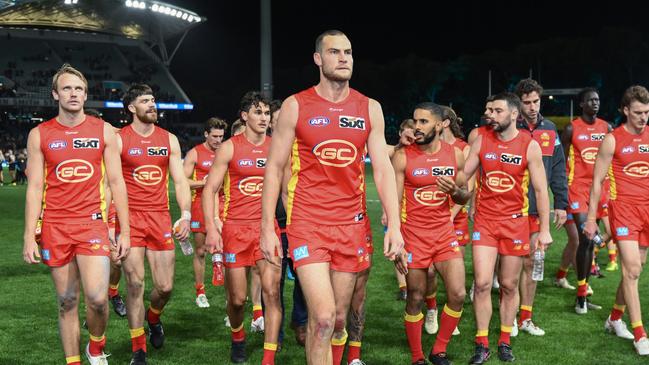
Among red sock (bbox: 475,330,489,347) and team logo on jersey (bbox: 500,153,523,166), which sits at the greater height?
team logo on jersey (bbox: 500,153,523,166)

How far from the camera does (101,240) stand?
18.9 feet

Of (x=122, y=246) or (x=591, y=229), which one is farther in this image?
(x=591, y=229)

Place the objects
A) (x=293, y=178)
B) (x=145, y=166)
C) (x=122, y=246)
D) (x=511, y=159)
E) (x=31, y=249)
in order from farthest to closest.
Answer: (x=145, y=166), (x=511, y=159), (x=122, y=246), (x=31, y=249), (x=293, y=178)

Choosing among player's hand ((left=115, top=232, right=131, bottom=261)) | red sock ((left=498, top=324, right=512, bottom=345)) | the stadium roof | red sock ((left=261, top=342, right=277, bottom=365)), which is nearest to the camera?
player's hand ((left=115, top=232, right=131, bottom=261))

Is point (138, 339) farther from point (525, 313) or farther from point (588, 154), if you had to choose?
point (588, 154)

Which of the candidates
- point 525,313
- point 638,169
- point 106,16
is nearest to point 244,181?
point 525,313

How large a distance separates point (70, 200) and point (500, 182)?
12.8ft

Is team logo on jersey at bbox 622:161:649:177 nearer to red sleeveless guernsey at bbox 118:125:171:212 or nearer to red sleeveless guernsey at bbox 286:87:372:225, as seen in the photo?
red sleeveless guernsey at bbox 286:87:372:225

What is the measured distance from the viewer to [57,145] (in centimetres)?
561

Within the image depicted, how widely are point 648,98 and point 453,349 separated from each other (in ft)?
10.4

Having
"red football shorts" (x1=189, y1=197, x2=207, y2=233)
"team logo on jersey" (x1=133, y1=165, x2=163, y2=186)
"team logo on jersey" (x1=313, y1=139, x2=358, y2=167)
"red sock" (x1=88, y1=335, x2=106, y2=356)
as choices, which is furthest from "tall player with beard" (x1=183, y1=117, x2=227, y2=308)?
"team logo on jersey" (x1=313, y1=139, x2=358, y2=167)

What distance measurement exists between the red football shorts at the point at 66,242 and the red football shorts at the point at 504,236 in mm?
3469

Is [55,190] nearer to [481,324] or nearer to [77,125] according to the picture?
[77,125]

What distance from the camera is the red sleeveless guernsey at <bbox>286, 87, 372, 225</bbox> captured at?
4.77 metres
